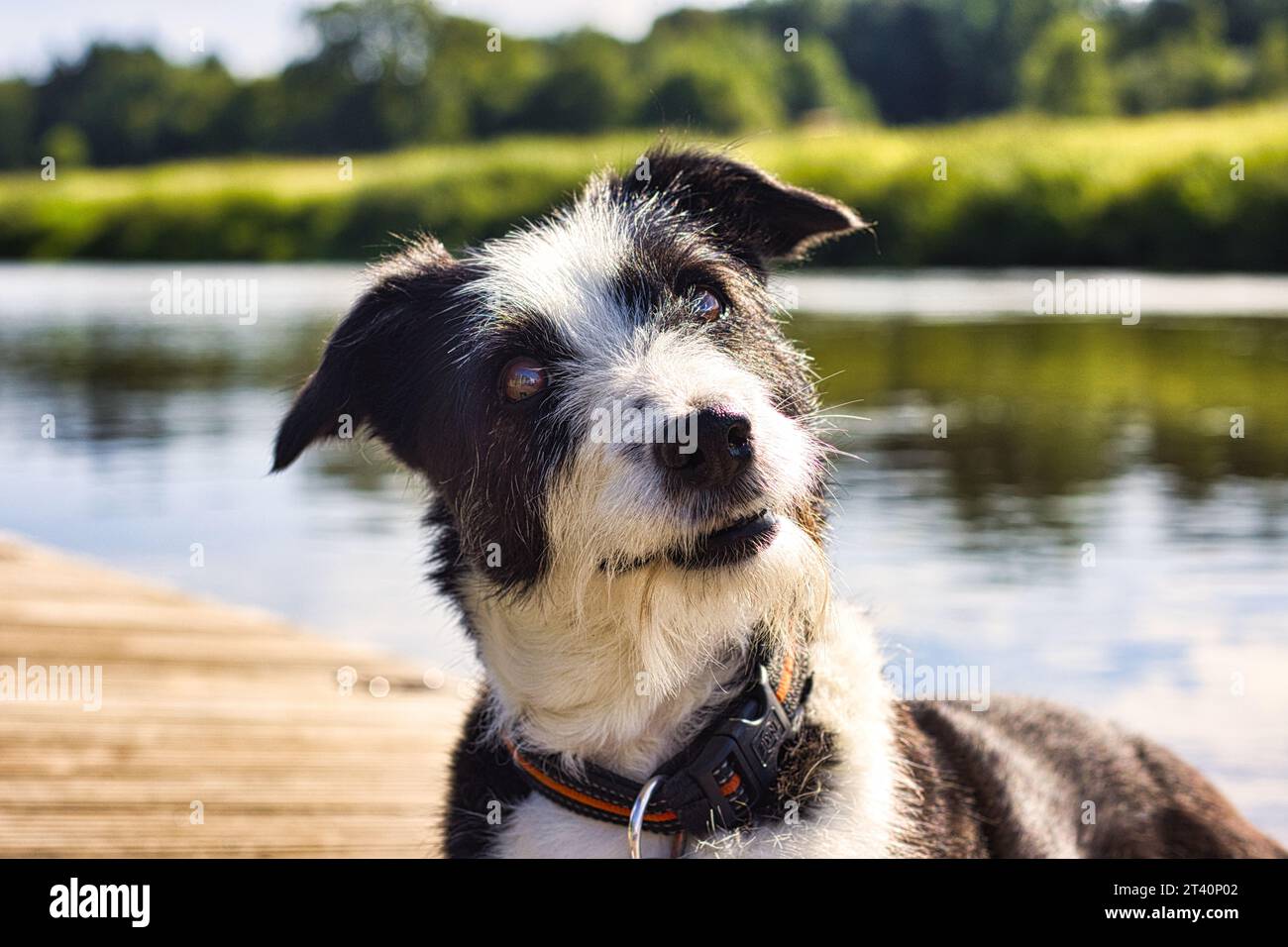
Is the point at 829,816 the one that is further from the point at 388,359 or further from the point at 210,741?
the point at 210,741

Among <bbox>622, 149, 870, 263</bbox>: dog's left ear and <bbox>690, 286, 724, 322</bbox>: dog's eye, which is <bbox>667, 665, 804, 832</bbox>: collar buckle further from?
<bbox>622, 149, 870, 263</bbox>: dog's left ear

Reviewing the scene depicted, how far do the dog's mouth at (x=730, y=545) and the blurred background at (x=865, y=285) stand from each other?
0.26m

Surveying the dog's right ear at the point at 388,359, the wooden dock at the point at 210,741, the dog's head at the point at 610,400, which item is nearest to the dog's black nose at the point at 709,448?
the dog's head at the point at 610,400

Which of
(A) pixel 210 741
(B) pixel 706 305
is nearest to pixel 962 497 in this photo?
(A) pixel 210 741

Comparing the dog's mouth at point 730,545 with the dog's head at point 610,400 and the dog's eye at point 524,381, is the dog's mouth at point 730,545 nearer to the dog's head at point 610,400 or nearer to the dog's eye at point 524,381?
the dog's head at point 610,400

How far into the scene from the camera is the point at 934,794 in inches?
106

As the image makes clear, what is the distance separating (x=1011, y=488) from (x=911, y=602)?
124 inches

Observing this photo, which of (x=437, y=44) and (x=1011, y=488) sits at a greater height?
(x=437, y=44)

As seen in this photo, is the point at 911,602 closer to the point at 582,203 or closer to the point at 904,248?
the point at 582,203

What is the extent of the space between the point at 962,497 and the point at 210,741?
17.6 ft

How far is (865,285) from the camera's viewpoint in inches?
1010

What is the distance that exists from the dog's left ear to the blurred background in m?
0.12

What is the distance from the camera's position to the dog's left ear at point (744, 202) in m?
2.88
